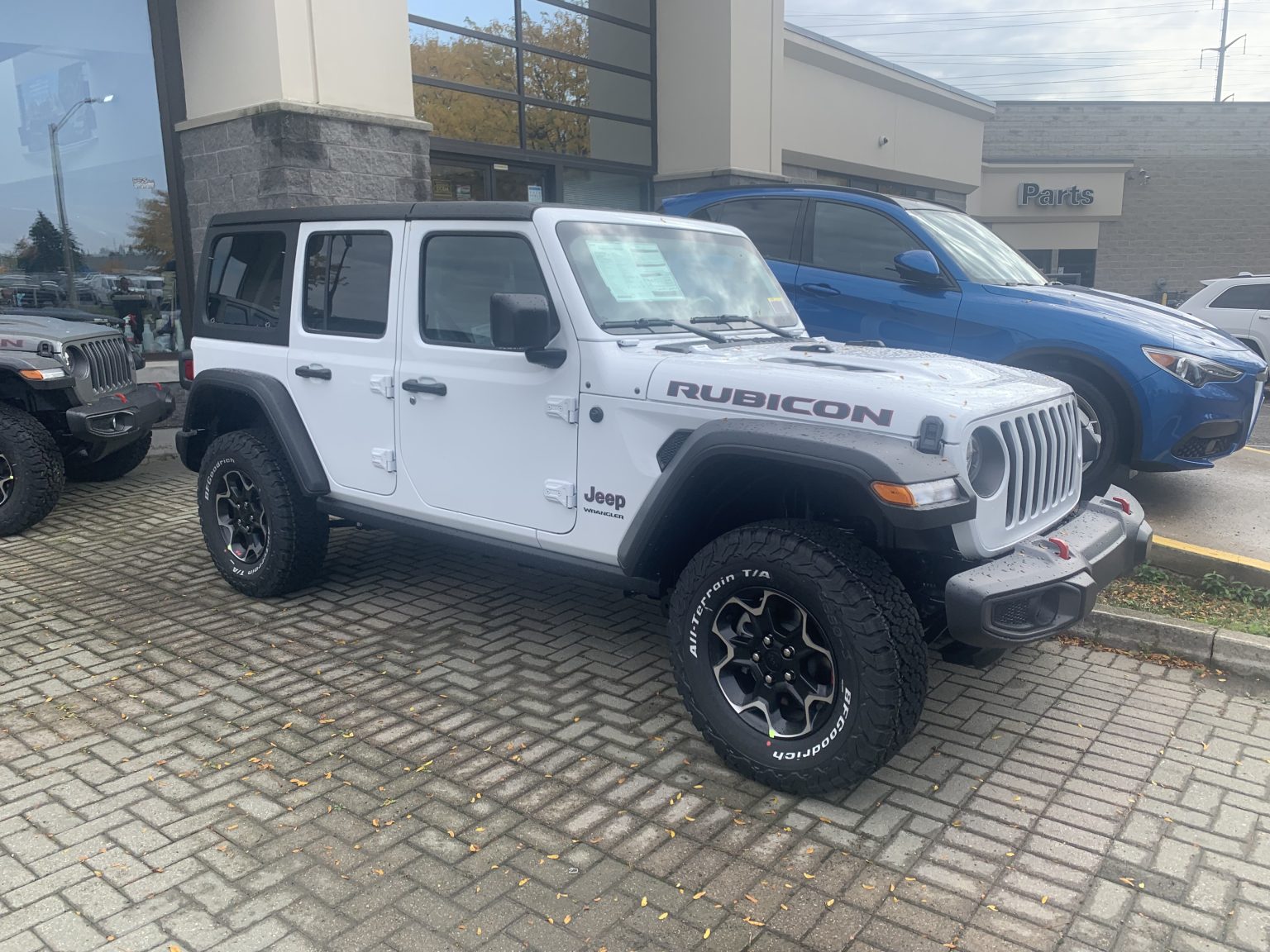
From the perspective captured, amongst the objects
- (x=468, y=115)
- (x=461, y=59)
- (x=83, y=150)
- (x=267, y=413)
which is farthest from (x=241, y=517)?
(x=461, y=59)

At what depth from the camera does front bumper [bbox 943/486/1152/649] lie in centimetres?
297

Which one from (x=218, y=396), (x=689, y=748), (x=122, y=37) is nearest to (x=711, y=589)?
(x=689, y=748)

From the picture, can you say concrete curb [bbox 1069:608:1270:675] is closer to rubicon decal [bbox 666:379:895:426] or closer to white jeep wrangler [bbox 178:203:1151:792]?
white jeep wrangler [bbox 178:203:1151:792]

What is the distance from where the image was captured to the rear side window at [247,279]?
16.6 ft

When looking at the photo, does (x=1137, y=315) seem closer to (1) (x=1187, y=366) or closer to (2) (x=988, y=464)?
(1) (x=1187, y=366)

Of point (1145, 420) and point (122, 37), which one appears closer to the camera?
point (1145, 420)

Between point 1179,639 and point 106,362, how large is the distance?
281 inches

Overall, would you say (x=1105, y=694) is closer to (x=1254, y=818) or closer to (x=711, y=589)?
(x=1254, y=818)

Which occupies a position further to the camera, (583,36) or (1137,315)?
(583,36)

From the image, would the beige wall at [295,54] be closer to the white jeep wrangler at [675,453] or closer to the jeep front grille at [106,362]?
the jeep front grille at [106,362]

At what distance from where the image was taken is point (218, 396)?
5320mm

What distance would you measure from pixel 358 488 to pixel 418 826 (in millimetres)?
2060

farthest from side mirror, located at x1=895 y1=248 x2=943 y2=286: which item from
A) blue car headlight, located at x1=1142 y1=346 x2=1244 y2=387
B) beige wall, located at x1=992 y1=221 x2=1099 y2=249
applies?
beige wall, located at x1=992 y1=221 x2=1099 y2=249

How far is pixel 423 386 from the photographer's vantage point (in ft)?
14.1
